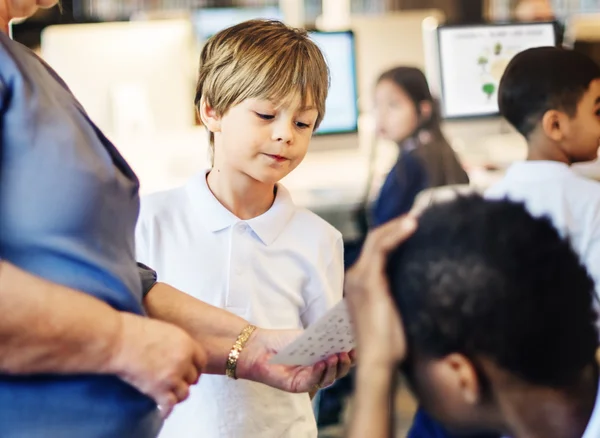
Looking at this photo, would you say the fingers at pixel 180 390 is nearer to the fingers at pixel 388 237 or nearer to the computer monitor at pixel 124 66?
the fingers at pixel 388 237

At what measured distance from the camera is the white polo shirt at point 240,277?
50.5 inches

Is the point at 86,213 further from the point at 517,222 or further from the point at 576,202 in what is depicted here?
the point at 576,202

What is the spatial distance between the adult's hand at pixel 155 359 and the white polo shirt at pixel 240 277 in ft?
1.33

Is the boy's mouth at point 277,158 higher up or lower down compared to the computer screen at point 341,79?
higher up

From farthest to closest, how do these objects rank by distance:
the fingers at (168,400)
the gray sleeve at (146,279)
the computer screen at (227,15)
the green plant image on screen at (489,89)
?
the computer screen at (227,15), the green plant image on screen at (489,89), the gray sleeve at (146,279), the fingers at (168,400)

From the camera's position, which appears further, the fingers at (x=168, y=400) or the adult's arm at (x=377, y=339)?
the fingers at (x=168, y=400)

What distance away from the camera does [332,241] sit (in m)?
1.36

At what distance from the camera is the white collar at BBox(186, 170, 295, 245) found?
1319mm

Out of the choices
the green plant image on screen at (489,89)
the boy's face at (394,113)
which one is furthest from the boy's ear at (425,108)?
the green plant image on screen at (489,89)

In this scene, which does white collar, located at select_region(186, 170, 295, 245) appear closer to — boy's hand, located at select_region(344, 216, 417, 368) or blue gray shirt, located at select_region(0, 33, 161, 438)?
blue gray shirt, located at select_region(0, 33, 161, 438)

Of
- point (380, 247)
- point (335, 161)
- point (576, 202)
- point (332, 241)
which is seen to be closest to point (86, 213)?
point (380, 247)

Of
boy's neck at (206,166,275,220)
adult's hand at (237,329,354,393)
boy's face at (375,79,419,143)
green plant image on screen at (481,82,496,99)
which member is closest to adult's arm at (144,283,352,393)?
adult's hand at (237,329,354,393)

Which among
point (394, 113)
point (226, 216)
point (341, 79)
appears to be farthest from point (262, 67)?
point (341, 79)

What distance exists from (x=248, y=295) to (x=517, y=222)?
673 mm
